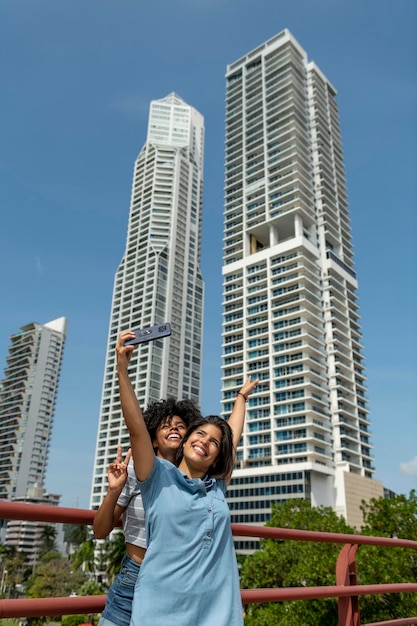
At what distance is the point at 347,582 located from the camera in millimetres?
3256

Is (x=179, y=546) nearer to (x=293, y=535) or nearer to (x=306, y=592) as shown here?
(x=293, y=535)

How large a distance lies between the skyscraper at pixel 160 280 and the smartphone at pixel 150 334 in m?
81.8

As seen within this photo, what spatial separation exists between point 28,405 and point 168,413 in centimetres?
11736

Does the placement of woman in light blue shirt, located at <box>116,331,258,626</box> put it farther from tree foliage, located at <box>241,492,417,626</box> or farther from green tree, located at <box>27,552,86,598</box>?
green tree, located at <box>27,552,86,598</box>

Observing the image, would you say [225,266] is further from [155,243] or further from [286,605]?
[286,605]

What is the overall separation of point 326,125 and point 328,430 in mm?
51210

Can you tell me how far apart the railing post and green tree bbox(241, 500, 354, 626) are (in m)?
14.6

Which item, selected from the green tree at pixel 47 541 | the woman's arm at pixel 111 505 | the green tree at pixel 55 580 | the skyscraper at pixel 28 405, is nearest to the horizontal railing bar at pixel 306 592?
the woman's arm at pixel 111 505

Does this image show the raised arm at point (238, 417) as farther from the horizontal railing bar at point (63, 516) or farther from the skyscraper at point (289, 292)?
the skyscraper at point (289, 292)

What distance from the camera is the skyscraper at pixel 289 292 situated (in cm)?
5806

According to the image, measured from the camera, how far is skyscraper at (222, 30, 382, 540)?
58062 mm

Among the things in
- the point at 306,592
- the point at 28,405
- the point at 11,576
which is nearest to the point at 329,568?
the point at 306,592

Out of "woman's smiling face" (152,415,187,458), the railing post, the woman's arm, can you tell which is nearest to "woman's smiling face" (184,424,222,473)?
"woman's smiling face" (152,415,187,458)

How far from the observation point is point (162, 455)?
2484mm
